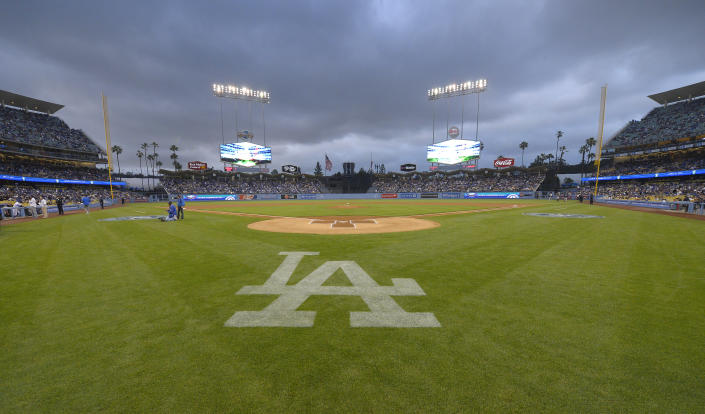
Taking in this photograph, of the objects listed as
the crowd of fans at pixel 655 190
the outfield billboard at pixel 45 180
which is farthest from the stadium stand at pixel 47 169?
the crowd of fans at pixel 655 190

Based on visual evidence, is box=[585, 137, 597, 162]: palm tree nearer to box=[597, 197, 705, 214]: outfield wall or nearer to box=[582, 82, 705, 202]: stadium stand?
box=[582, 82, 705, 202]: stadium stand

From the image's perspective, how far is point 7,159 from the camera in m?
45.8

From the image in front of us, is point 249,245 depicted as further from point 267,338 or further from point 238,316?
point 267,338

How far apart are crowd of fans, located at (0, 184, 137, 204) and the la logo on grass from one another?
159ft

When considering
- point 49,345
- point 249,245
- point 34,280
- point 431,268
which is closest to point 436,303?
point 431,268

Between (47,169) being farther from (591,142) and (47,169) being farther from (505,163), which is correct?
(591,142)

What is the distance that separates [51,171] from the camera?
48.5 meters

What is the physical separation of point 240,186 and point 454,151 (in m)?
58.4

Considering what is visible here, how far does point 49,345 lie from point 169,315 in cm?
134

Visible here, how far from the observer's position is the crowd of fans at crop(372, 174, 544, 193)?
62469 millimetres

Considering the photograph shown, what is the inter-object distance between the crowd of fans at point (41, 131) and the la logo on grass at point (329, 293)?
66.8 metres

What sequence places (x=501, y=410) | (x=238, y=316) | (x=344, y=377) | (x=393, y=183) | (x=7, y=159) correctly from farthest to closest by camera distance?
(x=393, y=183) → (x=7, y=159) → (x=238, y=316) → (x=344, y=377) → (x=501, y=410)

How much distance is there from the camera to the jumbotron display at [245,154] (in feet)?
207

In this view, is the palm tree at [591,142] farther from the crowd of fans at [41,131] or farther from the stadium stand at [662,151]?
the crowd of fans at [41,131]
